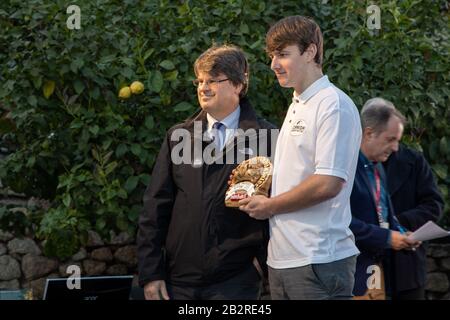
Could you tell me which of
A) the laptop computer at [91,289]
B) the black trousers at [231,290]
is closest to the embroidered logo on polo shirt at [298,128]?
the black trousers at [231,290]

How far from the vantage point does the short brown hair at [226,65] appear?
11.9 ft

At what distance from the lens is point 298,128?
3207 mm

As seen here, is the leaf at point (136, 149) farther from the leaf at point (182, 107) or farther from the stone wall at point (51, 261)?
the stone wall at point (51, 261)

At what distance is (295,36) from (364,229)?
0.94 metres

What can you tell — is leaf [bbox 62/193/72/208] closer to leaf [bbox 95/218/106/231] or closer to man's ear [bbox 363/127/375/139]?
leaf [bbox 95/218/106/231]

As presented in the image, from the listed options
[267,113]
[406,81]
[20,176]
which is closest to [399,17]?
[406,81]

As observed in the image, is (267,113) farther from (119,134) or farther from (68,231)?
(68,231)

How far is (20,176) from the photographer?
193 inches

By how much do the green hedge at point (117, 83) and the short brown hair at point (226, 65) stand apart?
1139mm

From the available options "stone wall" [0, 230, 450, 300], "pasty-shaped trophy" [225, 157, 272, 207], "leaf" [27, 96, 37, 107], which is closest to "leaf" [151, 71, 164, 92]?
"leaf" [27, 96, 37, 107]

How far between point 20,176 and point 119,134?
58 centimetres

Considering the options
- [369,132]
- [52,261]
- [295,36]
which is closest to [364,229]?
[369,132]

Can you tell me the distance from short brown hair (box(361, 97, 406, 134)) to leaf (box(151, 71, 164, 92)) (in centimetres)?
121

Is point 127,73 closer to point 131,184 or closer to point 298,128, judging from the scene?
point 131,184
